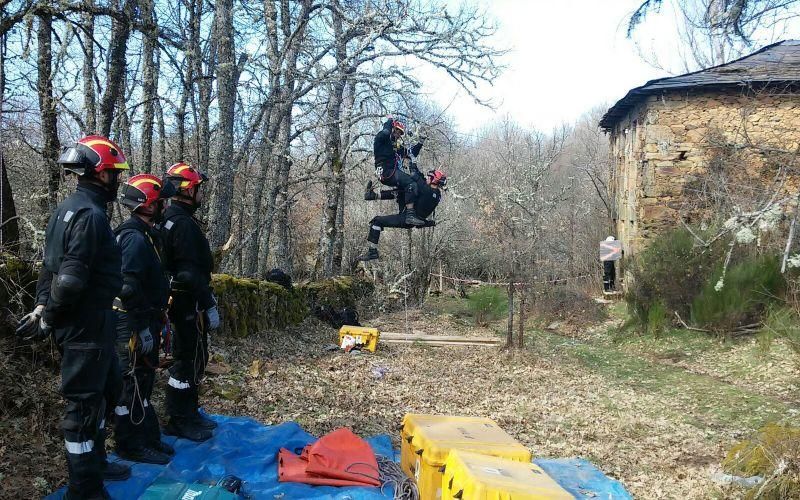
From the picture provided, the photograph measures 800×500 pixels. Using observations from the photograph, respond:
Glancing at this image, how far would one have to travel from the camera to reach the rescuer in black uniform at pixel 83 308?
3.67 metres

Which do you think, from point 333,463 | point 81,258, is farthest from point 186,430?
point 81,258

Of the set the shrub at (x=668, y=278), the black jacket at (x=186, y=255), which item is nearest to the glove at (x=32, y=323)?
the black jacket at (x=186, y=255)

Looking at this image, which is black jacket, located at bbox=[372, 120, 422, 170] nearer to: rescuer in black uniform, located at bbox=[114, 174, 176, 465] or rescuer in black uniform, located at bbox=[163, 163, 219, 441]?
rescuer in black uniform, located at bbox=[163, 163, 219, 441]

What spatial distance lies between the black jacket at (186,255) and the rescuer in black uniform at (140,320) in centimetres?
39

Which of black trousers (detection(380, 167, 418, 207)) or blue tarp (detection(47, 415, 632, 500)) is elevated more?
black trousers (detection(380, 167, 418, 207))

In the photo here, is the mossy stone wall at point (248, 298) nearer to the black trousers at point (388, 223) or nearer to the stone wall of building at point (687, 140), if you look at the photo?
the black trousers at point (388, 223)

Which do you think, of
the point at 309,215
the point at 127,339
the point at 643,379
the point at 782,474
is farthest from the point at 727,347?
the point at 309,215

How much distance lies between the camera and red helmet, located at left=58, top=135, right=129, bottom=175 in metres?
3.86

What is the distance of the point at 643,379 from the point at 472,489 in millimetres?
6830

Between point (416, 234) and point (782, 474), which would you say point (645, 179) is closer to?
point (416, 234)

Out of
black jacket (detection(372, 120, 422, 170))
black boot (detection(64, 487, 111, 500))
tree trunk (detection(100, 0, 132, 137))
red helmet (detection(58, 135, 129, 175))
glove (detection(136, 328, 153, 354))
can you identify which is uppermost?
tree trunk (detection(100, 0, 132, 137))

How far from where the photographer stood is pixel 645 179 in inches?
583

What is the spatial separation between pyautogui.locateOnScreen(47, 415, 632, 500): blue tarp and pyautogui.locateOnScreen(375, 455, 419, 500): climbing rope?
0.07 meters

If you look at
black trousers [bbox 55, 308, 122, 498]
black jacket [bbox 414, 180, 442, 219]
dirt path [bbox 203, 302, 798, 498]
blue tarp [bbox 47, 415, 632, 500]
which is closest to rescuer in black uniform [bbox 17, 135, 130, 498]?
black trousers [bbox 55, 308, 122, 498]
